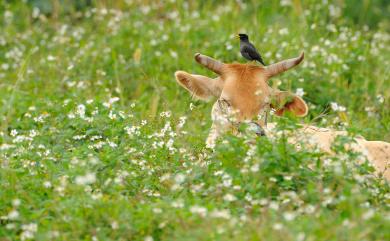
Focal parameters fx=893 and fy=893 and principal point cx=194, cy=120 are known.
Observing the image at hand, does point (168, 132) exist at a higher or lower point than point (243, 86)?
lower

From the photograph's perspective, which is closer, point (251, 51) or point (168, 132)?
point (168, 132)

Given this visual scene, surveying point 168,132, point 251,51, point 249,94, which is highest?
point 251,51

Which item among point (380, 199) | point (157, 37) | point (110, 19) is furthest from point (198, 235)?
point (110, 19)

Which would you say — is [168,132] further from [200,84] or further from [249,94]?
[200,84]

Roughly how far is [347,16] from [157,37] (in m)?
3.94

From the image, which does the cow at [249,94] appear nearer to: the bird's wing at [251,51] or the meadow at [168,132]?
the bird's wing at [251,51]

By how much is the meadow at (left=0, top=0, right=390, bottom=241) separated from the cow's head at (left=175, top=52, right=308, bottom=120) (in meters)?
0.30

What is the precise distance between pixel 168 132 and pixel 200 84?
1.38m

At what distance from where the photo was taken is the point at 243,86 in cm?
803

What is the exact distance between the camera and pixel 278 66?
816 centimetres

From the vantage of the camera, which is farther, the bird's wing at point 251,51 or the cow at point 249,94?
the bird's wing at point 251,51

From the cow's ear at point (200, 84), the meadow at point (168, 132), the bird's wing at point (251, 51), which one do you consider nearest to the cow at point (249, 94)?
the cow's ear at point (200, 84)

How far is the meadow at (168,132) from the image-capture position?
555 cm

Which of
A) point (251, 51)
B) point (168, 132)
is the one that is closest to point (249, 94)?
point (251, 51)
